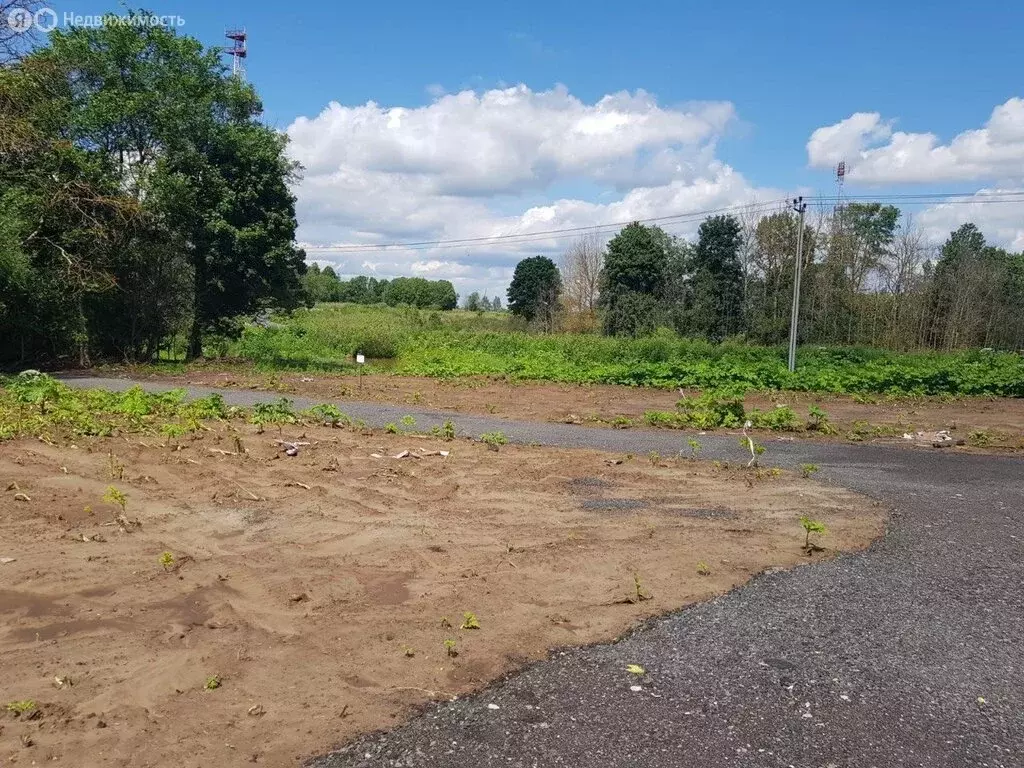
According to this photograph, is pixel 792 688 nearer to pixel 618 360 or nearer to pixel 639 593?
pixel 639 593

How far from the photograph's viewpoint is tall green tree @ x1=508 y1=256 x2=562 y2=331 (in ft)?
183

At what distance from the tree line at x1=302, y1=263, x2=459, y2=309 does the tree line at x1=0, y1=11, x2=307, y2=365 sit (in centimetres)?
5519

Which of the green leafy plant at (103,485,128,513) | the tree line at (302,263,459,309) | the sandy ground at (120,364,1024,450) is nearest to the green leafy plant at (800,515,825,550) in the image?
the green leafy plant at (103,485,128,513)

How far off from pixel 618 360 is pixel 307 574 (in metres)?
25.3

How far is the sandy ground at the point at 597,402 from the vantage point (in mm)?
15594

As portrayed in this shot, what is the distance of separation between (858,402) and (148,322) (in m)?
22.6

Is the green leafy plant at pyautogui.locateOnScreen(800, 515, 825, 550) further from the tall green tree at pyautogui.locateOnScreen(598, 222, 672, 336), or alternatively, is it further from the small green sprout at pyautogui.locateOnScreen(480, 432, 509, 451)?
the tall green tree at pyautogui.locateOnScreen(598, 222, 672, 336)

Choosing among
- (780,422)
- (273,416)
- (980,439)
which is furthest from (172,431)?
(980,439)

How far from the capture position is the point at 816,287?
136 ft

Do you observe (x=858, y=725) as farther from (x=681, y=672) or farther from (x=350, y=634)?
(x=350, y=634)

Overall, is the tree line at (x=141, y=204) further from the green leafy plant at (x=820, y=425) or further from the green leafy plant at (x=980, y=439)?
the green leafy plant at (x=980, y=439)

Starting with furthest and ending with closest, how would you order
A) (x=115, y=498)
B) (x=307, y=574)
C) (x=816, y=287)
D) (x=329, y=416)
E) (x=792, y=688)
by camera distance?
(x=816, y=287)
(x=329, y=416)
(x=115, y=498)
(x=307, y=574)
(x=792, y=688)

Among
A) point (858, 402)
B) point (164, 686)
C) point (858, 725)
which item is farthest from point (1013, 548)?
point (858, 402)

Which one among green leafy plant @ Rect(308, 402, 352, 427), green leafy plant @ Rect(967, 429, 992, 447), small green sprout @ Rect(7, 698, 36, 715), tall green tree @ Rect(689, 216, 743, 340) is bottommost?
green leafy plant @ Rect(967, 429, 992, 447)
